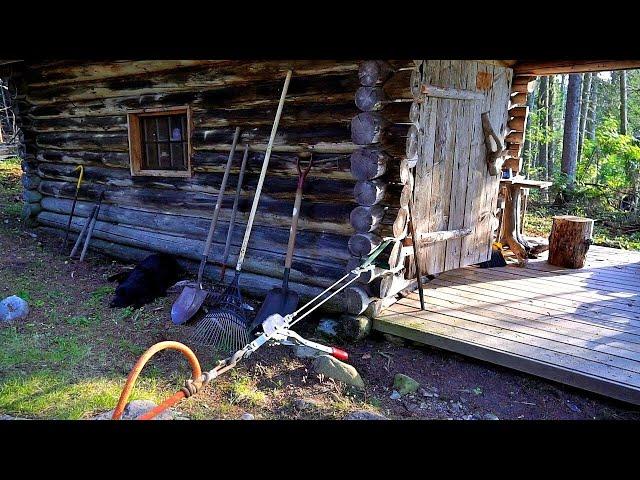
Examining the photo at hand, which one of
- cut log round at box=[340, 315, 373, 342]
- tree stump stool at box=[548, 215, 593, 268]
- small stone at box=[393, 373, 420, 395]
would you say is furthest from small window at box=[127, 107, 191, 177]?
tree stump stool at box=[548, 215, 593, 268]

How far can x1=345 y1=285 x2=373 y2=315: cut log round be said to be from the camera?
4.26 meters

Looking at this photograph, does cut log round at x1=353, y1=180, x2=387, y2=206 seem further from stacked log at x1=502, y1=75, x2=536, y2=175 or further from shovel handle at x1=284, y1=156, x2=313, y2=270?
stacked log at x1=502, y1=75, x2=536, y2=175

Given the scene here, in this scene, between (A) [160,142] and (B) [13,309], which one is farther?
(A) [160,142]

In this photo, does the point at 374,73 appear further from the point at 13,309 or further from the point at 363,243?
the point at 13,309

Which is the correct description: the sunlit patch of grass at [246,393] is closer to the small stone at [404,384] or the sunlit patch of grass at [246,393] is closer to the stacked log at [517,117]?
the small stone at [404,384]

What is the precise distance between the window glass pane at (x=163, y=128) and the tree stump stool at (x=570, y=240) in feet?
17.5

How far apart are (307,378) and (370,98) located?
8.17ft

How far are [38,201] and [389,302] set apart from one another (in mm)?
6753

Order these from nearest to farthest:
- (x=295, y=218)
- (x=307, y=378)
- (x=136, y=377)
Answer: (x=136, y=377) < (x=307, y=378) < (x=295, y=218)

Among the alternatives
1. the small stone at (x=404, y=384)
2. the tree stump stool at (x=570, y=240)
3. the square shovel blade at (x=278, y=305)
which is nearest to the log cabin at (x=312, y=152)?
the square shovel blade at (x=278, y=305)

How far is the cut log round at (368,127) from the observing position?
405 centimetres

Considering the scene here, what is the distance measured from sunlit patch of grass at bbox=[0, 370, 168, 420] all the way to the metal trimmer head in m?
0.72

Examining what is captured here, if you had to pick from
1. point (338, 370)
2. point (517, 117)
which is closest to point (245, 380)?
point (338, 370)

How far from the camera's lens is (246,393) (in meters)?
3.56
